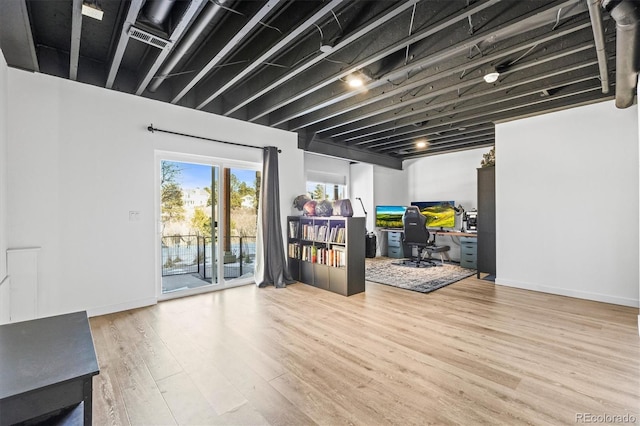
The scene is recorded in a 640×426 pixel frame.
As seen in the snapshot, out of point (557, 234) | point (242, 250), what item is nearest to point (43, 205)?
point (242, 250)

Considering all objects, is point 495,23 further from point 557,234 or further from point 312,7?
point 557,234

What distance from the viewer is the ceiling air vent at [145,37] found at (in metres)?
2.32

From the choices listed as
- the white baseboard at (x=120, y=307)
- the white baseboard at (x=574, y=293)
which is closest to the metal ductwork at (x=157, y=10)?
the white baseboard at (x=120, y=307)

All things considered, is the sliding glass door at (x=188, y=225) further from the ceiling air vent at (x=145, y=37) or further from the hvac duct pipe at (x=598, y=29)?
the hvac duct pipe at (x=598, y=29)

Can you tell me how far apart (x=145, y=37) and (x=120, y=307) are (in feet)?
9.79

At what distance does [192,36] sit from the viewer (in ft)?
8.09

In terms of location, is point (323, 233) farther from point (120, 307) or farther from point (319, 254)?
point (120, 307)

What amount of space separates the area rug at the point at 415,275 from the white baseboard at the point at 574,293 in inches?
31.9

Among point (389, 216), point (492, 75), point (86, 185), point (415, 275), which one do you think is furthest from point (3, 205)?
point (389, 216)

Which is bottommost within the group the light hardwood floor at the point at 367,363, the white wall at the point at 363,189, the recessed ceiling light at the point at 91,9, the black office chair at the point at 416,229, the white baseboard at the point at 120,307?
the light hardwood floor at the point at 367,363

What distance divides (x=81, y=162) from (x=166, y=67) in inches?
57.1

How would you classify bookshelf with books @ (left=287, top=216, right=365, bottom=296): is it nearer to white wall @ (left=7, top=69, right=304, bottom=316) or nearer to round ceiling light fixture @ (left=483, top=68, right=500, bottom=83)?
white wall @ (left=7, top=69, right=304, bottom=316)

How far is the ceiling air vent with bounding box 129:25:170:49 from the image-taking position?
232 centimetres

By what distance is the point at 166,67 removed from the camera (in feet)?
10.2
